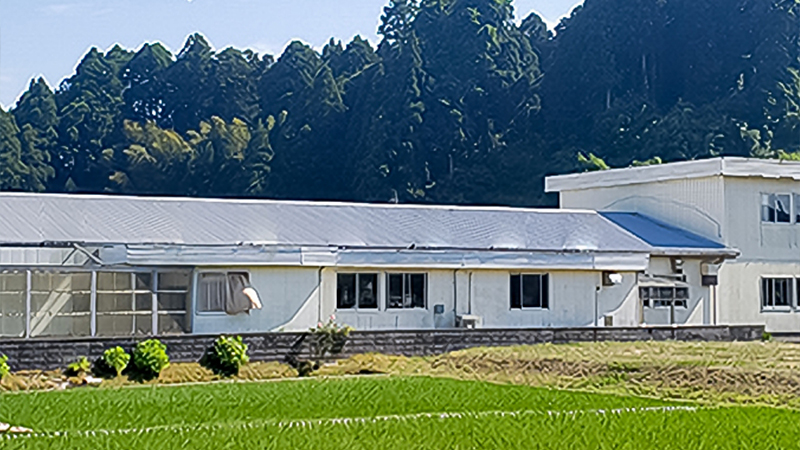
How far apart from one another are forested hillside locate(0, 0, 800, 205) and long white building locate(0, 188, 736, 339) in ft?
97.0

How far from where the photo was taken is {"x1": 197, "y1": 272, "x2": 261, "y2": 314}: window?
1116 inches

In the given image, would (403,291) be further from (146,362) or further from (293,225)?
(146,362)

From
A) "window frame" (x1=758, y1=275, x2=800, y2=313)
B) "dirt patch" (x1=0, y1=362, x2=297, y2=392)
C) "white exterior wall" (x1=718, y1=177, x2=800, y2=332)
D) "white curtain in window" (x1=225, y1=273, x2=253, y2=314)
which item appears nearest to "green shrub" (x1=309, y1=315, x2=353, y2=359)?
"dirt patch" (x1=0, y1=362, x2=297, y2=392)

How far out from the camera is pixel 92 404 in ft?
64.2

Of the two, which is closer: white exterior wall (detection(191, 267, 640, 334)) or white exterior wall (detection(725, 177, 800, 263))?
white exterior wall (detection(191, 267, 640, 334))

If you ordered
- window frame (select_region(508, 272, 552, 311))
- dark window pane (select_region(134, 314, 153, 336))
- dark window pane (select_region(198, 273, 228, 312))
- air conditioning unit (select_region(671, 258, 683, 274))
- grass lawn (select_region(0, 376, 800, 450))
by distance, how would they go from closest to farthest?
grass lawn (select_region(0, 376, 800, 450))
dark window pane (select_region(134, 314, 153, 336))
dark window pane (select_region(198, 273, 228, 312))
window frame (select_region(508, 272, 552, 311))
air conditioning unit (select_region(671, 258, 683, 274))

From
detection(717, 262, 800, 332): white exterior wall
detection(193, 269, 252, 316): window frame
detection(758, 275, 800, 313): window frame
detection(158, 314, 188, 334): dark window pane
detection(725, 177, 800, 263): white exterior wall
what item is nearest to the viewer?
detection(158, 314, 188, 334): dark window pane

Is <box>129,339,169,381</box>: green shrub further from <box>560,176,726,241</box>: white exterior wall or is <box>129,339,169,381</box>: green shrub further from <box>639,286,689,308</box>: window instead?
<box>560,176,726,241</box>: white exterior wall

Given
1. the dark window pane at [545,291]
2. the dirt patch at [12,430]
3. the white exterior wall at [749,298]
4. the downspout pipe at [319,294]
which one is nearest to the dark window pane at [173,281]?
the downspout pipe at [319,294]

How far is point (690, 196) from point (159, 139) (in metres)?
47.9

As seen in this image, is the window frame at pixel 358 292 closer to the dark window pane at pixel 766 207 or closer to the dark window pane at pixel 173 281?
the dark window pane at pixel 173 281

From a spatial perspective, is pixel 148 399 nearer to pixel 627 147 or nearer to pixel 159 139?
pixel 627 147

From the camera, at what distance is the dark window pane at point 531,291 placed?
32344mm

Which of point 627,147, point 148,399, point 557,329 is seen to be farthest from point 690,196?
point 627,147
